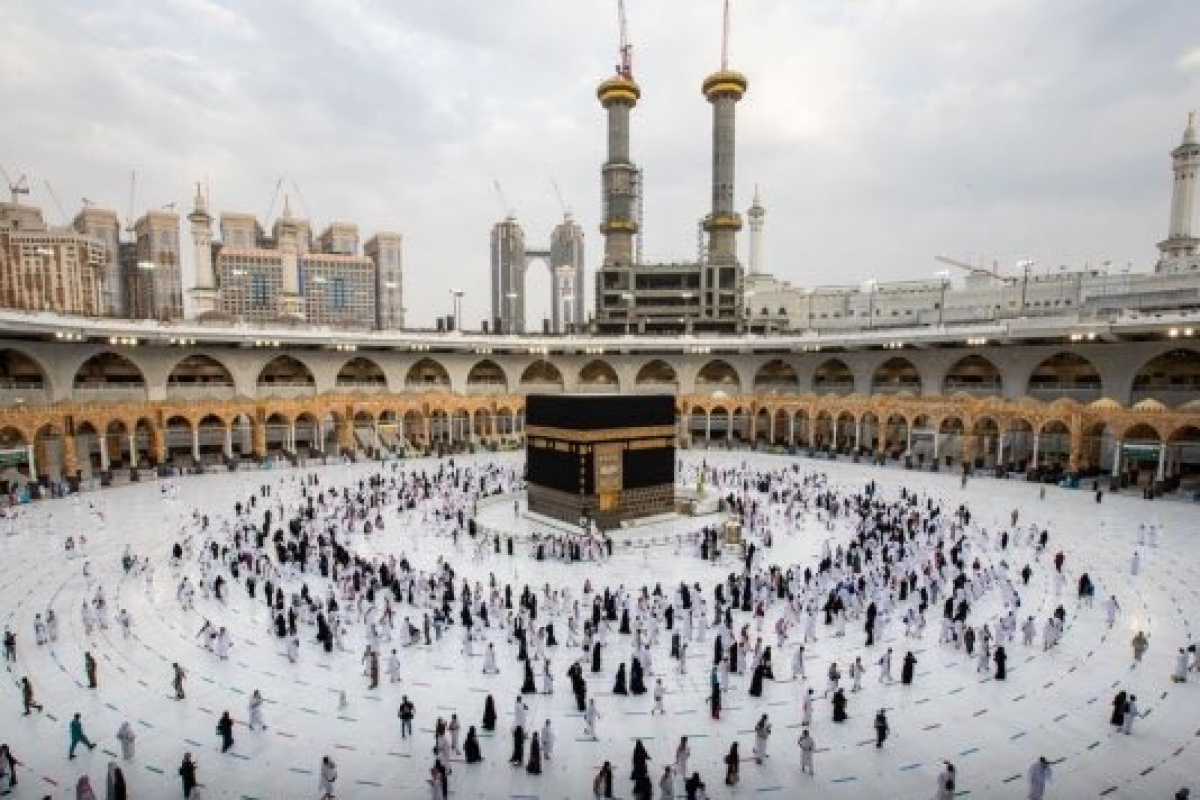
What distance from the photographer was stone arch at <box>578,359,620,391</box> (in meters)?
50.5

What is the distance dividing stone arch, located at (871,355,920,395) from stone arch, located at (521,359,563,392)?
920 inches

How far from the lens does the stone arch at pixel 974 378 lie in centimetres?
3697

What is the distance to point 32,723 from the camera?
945 cm

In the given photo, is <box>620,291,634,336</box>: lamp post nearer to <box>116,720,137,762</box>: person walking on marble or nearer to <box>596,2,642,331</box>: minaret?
<box>596,2,642,331</box>: minaret

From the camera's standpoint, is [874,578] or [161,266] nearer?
[874,578]

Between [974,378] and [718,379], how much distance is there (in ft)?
58.7

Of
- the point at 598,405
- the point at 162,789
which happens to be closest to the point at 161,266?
the point at 598,405

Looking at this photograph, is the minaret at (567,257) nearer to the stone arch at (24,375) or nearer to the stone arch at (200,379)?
the stone arch at (200,379)

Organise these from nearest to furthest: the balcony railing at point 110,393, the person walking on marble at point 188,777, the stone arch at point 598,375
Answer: the person walking on marble at point 188,777
the balcony railing at point 110,393
the stone arch at point 598,375

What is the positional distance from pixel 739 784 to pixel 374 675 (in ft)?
20.4

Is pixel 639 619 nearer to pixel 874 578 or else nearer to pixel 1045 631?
pixel 874 578

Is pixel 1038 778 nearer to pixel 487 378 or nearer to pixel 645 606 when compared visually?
pixel 645 606

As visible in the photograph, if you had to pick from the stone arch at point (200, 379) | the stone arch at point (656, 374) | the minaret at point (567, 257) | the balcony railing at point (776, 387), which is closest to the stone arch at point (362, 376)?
the stone arch at point (200, 379)

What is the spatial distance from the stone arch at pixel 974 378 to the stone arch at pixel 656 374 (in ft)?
63.1
